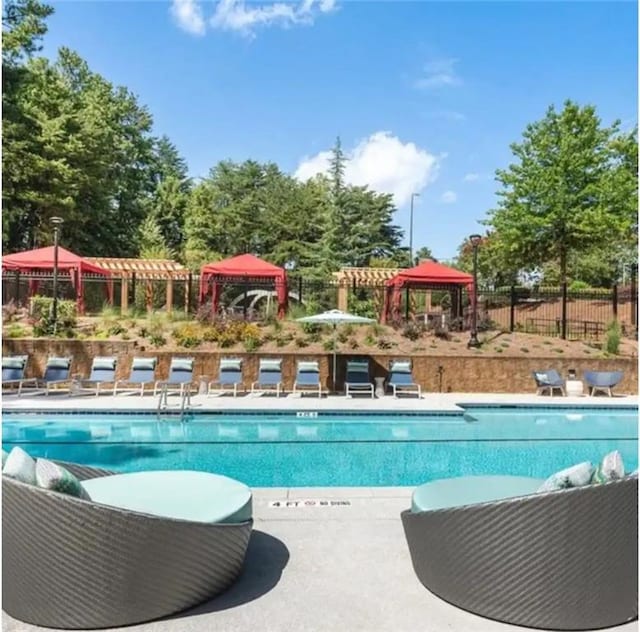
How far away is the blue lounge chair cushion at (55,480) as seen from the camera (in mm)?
2295

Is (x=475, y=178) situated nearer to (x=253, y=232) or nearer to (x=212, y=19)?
(x=253, y=232)

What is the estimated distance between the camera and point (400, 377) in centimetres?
1165

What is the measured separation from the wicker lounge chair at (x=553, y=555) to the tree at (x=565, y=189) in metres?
19.3

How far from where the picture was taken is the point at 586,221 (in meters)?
20.1

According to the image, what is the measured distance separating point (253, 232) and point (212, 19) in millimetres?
23179

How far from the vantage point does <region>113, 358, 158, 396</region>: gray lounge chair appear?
11109mm

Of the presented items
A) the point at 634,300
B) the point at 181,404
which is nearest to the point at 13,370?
the point at 181,404

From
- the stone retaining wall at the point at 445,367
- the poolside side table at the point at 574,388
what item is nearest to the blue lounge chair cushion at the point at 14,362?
the stone retaining wall at the point at 445,367

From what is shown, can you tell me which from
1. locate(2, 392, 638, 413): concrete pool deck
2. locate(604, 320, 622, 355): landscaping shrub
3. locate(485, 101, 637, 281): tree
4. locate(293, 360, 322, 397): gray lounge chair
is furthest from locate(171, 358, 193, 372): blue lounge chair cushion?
locate(485, 101, 637, 281): tree

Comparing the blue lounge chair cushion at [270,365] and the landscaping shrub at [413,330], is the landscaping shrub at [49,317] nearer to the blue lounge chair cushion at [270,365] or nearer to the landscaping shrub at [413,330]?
the blue lounge chair cushion at [270,365]

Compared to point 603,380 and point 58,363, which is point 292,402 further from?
point 603,380

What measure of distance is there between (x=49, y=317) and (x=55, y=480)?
12250 millimetres

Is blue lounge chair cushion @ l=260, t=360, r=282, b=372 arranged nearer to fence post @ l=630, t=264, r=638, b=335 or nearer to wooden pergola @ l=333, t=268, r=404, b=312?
wooden pergola @ l=333, t=268, r=404, b=312

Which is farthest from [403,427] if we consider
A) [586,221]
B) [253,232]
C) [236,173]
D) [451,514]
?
[236,173]
